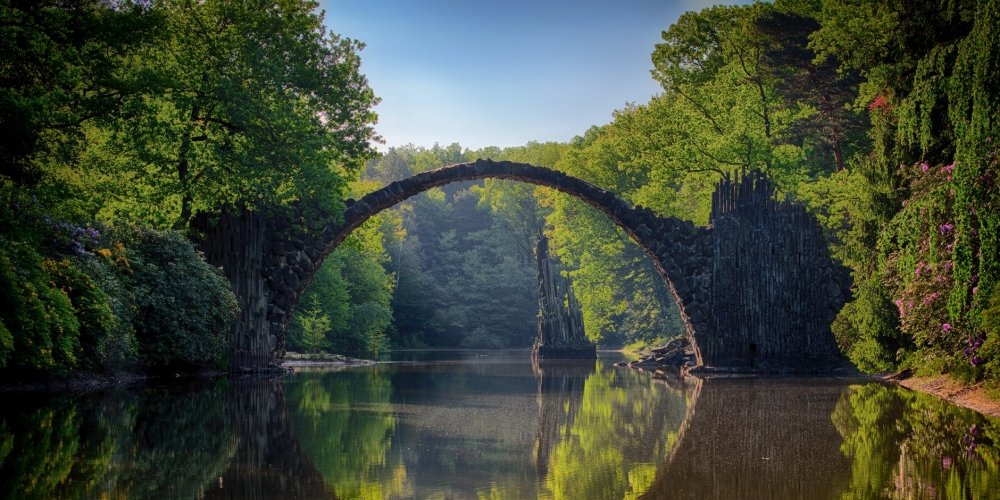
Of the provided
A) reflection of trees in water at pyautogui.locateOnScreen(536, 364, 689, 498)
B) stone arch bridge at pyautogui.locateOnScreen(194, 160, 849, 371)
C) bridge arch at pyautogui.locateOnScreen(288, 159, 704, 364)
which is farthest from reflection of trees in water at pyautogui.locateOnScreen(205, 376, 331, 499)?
bridge arch at pyautogui.locateOnScreen(288, 159, 704, 364)

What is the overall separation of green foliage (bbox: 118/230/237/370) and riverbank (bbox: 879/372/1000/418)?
13.3 meters

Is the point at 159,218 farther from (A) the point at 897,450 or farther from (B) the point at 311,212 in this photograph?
(A) the point at 897,450

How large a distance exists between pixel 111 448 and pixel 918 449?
749cm

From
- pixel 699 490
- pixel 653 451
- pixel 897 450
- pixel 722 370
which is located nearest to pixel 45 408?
pixel 653 451

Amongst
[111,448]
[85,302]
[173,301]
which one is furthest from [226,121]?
[111,448]

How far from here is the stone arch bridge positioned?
22734mm

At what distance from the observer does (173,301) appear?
19047 mm

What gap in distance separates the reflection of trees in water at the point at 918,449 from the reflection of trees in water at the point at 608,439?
1.74 metres

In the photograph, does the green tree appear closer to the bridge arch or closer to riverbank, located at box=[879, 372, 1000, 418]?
the bridge arch

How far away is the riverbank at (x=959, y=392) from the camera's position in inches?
528

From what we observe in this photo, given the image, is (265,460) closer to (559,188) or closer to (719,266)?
(719,266)

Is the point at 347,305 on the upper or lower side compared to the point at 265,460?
upper

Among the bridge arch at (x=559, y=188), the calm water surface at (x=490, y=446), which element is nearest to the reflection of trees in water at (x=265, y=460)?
the calm water surface at (x=490, y=446)

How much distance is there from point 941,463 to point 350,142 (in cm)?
1791
